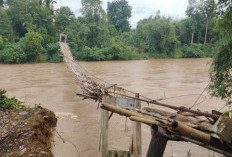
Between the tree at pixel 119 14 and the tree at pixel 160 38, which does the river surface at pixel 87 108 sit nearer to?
the tree at pixel 160 38

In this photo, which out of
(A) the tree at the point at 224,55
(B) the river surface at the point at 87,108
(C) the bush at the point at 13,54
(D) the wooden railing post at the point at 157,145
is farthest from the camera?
(C) the bush at the point at 13,54

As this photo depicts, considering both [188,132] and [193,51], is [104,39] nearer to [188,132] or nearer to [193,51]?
[193,51]

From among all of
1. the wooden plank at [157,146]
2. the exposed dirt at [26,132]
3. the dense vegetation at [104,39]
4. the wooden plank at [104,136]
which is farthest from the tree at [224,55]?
the dense vegetation at [104,39]

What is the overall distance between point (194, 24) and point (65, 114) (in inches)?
1048

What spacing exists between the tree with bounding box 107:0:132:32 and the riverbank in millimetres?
35902

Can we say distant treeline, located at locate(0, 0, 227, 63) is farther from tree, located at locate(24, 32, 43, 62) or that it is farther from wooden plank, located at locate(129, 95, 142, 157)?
wooden plank, located at locate(129, 95, 142, 157)

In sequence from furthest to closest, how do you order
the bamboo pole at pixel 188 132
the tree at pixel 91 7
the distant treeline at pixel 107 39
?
the tree at pixel 91 7 < the distant treeline at pixel 107 39 < the bamboo pole at pixel 188 132

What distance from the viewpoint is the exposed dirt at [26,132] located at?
2326mm

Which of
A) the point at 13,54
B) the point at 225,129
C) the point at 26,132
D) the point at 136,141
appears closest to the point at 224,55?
the point at 136,141

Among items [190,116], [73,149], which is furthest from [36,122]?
[190,116]

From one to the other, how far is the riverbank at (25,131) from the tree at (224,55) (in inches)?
120

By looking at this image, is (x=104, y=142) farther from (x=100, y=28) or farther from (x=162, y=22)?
(x=162, y=22)

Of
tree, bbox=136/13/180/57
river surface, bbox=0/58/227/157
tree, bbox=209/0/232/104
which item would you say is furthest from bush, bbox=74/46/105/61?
tree, bbox=209/0/232/104

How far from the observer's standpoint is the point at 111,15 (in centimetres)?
3822
